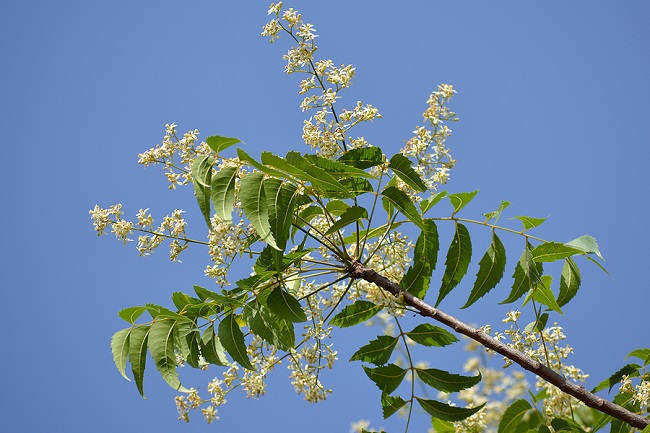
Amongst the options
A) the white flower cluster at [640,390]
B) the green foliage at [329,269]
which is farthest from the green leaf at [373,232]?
the white flower cluster at [640,390]

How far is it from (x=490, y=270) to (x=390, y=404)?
0.70 metres

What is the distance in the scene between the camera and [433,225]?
101 inches

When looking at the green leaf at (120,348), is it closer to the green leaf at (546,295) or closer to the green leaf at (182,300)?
the green leaf at (182,300)

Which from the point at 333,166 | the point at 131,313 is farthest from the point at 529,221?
the point at 131,313

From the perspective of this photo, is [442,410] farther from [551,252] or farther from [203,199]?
[203,199]

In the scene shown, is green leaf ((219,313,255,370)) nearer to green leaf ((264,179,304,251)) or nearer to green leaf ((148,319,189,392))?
green leaf ((148,319,189,392))

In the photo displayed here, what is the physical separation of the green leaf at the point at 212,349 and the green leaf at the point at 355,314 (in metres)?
0.56

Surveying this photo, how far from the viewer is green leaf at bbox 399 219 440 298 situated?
258cm

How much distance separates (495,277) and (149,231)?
141cm

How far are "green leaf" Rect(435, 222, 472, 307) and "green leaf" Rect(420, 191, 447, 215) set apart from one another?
0.12m

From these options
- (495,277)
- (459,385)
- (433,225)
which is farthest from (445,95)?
(459,385)

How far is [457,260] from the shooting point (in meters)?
2.59

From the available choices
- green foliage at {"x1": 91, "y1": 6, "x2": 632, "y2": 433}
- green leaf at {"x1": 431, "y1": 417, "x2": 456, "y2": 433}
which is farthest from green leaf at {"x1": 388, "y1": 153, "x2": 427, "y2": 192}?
green leaf at {"x1": 431, "y1": 417, "x2": 456, "y2": 433}

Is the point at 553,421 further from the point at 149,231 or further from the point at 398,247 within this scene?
the point at 149,231
